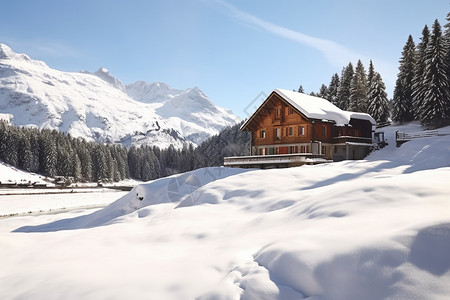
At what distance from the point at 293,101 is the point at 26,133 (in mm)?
94966

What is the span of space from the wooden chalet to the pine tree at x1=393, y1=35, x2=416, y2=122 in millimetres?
16906

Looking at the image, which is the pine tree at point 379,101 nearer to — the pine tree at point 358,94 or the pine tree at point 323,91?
the pine tree at point 358,94

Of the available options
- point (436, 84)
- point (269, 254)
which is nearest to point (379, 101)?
point (436, 84)

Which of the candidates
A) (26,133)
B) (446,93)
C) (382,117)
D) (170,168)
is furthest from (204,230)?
(170,168)

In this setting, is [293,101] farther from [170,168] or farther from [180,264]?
[170,168]

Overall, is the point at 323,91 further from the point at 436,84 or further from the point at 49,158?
the point at 49,158

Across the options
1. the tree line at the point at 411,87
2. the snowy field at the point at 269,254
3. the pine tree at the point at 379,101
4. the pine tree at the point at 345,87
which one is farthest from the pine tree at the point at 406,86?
the snowy field at the point at 269,254

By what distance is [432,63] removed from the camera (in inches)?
1694

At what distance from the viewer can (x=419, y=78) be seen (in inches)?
1865

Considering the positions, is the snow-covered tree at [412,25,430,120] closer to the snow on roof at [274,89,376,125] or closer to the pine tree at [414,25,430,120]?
the pine tree at [414,25,430,120]

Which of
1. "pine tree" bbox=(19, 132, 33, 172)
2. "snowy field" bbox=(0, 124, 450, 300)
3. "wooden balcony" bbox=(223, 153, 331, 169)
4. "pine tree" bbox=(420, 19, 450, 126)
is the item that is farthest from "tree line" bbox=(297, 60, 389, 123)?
"pine tree" bbox=(19, 132, 33, 172)

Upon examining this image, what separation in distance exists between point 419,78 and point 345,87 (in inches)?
684

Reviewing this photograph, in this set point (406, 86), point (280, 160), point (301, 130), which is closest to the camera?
point (280, 160)

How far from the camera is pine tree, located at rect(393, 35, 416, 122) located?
5126cm
